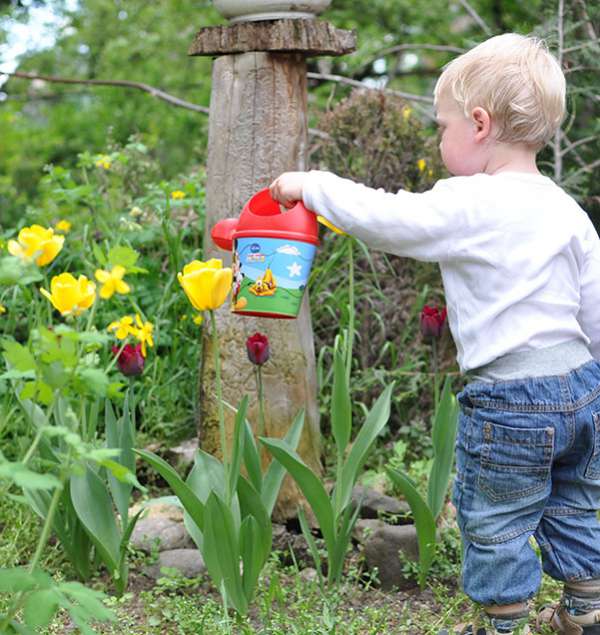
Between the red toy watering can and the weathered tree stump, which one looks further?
the weathered tree stump

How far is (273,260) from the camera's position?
90.4 inches

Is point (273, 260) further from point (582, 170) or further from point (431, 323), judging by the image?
point (582, 170)

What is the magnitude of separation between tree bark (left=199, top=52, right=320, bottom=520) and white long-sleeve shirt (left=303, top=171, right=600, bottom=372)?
0.93 metres

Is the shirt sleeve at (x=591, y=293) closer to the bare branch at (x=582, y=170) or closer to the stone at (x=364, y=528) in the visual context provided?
the stone at (x=364, y=528)

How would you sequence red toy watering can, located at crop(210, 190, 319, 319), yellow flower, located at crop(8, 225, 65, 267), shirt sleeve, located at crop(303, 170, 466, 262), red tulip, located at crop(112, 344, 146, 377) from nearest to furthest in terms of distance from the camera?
yellow flower, located at crop(8, 225, 65, 267) → shirt sleeve, located at crop(303, 170, 466, 262) → red toy watering can, located at crop(210, 190, 319, 319) → red tulip, located at crop(112, 344, 146, 377)

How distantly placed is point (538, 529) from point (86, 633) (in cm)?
118

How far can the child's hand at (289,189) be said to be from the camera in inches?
90.2

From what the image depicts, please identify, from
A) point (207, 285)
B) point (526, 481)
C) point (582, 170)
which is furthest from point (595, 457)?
point (582, 170)

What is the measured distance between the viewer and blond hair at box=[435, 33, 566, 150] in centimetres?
220

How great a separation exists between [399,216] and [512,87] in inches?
14.2

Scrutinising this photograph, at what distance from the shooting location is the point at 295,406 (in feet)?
10.5

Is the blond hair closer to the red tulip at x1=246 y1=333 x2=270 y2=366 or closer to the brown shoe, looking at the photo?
the red tulip at x1=246 y1=333 x2=270 y2=366

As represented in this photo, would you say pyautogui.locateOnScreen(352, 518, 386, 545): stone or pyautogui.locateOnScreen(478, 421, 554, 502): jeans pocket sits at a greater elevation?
pyautogui.locateOnScreen(478, 421, 554, 502): jeans pocket

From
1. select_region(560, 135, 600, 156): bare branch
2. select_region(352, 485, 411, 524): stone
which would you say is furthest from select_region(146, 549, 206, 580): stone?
select_region(560, 135, 600, 156): bare branch
